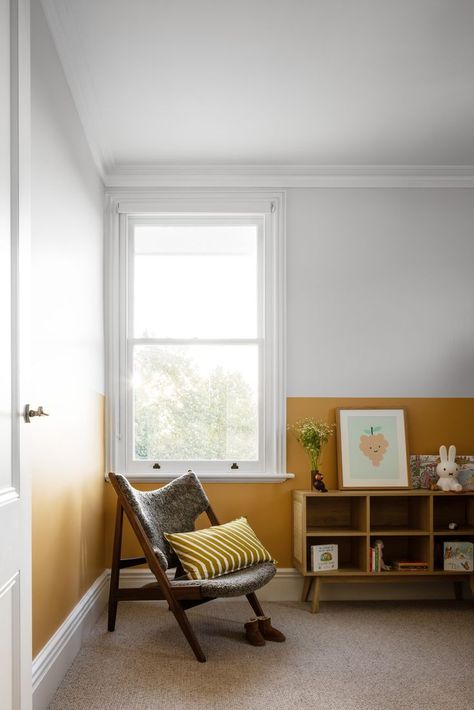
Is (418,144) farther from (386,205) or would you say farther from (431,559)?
(431,559)

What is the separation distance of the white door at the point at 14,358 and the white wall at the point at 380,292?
2.81 meters

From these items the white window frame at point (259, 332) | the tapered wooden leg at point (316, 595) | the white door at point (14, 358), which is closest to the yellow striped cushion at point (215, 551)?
the tapered wooden leg at point (316, 595)

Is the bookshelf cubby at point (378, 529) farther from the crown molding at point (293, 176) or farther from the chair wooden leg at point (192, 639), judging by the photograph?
the crown molding at point (293, 176)

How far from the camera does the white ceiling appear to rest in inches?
120

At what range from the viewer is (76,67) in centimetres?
351

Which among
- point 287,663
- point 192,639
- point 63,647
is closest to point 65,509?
point 63,647

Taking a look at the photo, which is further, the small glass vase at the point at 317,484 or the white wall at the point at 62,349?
the small glass vase at the point at 317,484

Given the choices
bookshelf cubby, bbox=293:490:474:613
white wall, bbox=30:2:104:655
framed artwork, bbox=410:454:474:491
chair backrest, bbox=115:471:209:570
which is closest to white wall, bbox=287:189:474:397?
framed artwork, bbox=410:454:474:491

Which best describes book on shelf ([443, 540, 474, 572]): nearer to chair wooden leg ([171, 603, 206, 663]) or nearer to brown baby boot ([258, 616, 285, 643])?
brown baby boot ([258, 616, 285, 643])

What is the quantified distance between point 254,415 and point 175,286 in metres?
0.95

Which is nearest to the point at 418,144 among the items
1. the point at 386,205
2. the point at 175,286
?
the point at 386,205

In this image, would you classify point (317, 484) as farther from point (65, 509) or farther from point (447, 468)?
point (65, 509)

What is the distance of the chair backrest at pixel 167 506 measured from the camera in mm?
3836

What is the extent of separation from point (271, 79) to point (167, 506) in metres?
2.24
